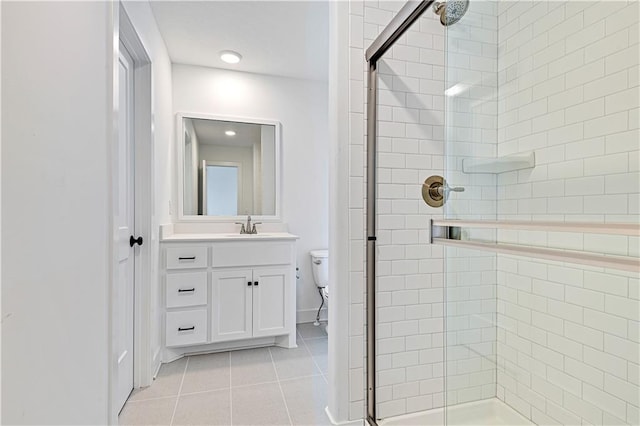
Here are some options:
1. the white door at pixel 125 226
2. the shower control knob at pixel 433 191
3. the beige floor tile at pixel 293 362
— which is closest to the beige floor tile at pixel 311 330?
the beige floor tile at pixel 293 362

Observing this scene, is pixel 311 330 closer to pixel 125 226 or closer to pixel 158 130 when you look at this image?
pixel 125 226

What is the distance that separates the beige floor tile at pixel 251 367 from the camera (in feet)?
6.41

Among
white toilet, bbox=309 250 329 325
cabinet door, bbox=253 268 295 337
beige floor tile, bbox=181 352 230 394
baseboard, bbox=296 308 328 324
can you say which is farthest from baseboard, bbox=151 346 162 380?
white toilet, bbox=309 250 329 325

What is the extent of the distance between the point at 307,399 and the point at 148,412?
0.84m

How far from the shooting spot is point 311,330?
9.30 feet

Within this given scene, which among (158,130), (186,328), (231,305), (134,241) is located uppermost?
(158,130)

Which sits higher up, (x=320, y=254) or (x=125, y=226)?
(x=125, y=226)

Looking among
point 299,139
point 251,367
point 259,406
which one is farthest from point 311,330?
point 299,139

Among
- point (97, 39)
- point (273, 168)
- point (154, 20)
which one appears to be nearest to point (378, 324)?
point (97, 39)

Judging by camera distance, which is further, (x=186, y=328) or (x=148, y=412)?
(x=186, y=328)

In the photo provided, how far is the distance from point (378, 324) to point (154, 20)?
7.81ft

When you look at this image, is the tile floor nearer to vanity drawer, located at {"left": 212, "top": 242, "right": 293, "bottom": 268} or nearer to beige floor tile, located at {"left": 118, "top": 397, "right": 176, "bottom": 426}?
beige floor tile, located at {"left": 118, "top": 397, "right": 176, "bottom": 426}

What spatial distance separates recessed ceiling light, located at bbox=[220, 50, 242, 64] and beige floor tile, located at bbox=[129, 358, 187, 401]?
7.94 ft

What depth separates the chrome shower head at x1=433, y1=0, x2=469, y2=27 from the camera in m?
1.48
